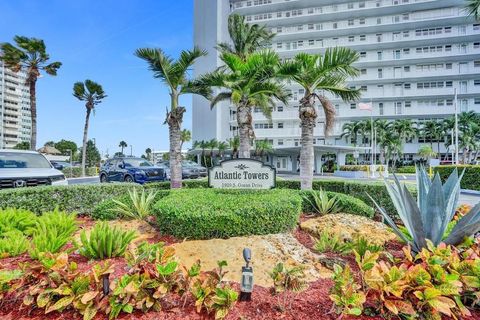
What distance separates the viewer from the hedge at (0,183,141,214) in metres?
6.43

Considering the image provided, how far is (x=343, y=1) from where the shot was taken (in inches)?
1753

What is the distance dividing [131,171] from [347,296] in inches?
636

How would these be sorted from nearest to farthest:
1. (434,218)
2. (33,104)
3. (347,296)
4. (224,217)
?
(347,296)
(434,218)
(224,217)
(33,104)

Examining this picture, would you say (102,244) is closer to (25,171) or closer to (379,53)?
(25,171)

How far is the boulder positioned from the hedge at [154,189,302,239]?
0.58 m

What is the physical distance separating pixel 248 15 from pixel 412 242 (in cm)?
5045

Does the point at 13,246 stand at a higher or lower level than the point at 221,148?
lower

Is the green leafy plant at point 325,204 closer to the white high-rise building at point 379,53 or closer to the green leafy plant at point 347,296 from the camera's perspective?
the green leafy plant at point 347,296

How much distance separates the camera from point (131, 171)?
55.4 ft

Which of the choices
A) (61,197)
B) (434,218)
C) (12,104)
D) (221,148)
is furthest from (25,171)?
(12,104)

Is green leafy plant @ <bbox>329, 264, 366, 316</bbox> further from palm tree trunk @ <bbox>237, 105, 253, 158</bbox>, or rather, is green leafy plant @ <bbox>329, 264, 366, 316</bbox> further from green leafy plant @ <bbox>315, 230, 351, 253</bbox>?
palm tree trunk @ <bbox>237, 105, 253, 158</bbox>

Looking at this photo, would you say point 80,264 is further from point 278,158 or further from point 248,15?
point 248,15

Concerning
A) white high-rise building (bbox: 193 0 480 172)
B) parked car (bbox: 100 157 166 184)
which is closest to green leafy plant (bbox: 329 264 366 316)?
parked car (bbox: 100 157 166 184)

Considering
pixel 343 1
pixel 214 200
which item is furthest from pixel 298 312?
pixel 343 1
